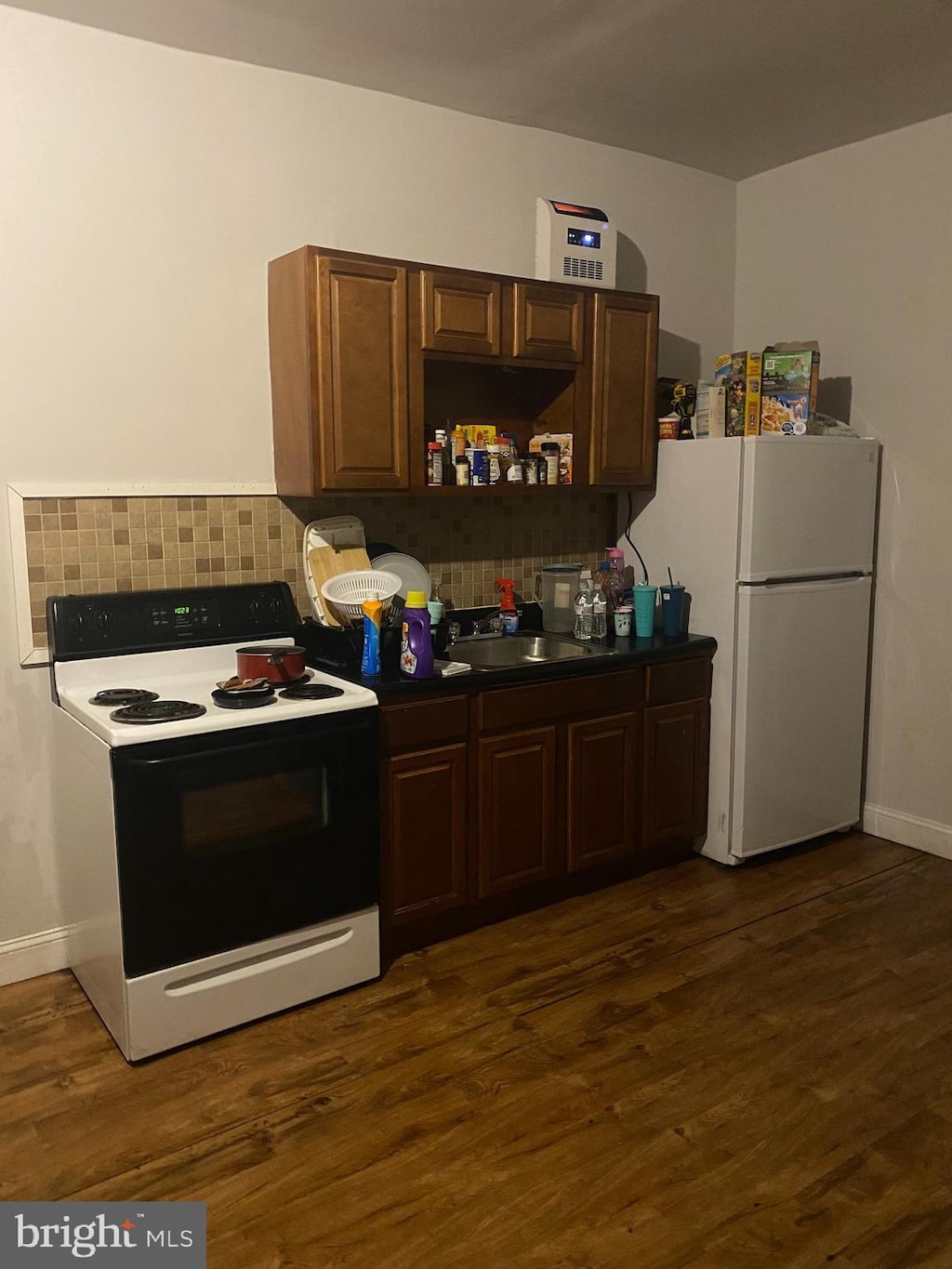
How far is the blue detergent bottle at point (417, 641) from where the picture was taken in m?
2.83

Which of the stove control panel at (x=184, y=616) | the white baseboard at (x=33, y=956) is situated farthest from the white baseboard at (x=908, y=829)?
the white baseboard at (x=33, y=956)

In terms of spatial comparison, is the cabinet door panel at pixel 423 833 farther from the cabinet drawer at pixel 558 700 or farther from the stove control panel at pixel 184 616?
the stove control panel at pixel 184 616

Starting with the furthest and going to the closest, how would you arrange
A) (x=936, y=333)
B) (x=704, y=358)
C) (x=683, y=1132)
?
(x=704, y=358), (x=936, y=333), (x=683, y=1132)

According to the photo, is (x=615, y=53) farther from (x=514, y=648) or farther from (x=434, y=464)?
(x=514, y=648)

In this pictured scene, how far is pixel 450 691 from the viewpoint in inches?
113

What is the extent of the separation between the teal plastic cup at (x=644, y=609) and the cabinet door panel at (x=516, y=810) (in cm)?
60

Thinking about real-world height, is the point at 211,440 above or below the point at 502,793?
above

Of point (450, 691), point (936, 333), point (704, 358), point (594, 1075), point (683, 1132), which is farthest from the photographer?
point (704, 358)

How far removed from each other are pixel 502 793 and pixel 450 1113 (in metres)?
1.01

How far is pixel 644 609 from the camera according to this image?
11.4ft

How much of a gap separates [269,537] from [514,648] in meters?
0.99

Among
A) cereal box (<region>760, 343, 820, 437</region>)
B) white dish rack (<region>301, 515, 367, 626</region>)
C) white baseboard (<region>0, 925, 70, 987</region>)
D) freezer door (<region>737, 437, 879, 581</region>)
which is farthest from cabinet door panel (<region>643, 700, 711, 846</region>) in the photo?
white baseboard (<region>0, 925, 70, 987</region>)

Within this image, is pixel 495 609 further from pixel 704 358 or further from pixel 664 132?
pixel 664 132

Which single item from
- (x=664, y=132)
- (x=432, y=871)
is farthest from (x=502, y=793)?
(x=664, y=132)
